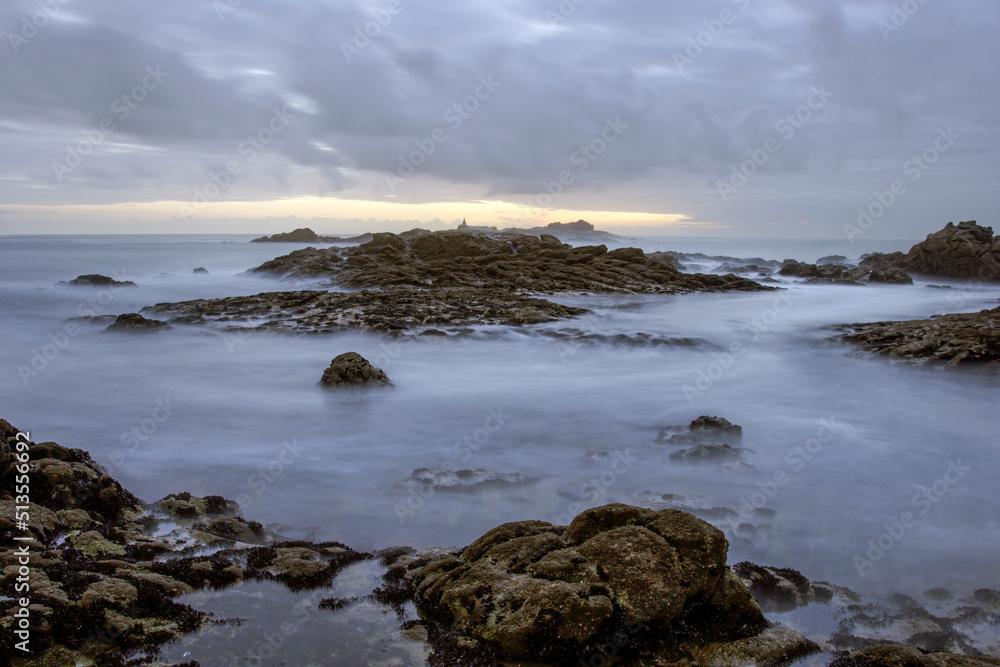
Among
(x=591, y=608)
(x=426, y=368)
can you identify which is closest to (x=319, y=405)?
(x=426, y=368)

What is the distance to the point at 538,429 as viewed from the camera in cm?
1054

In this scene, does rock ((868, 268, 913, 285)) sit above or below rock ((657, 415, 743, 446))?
above

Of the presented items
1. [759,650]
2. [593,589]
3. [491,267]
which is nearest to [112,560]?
[593,589]

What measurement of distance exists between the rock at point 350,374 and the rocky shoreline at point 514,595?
6.72 metres

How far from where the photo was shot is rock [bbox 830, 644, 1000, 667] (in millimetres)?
3711

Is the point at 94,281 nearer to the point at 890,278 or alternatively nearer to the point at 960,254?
the point at 890,278

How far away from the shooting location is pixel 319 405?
37.8 ft

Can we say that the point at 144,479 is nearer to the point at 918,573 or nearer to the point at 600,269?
the point at 918,573

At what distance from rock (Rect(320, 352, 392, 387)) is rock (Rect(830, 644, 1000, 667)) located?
991cm

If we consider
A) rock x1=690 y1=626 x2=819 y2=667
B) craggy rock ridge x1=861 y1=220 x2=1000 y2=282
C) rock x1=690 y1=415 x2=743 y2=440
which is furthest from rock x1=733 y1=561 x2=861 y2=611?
craggy rock ridge x1=861 y1=220 x2=1000 y2=282

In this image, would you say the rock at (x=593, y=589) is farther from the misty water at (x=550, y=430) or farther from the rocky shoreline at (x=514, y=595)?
the misty water at (x=550, y=430)

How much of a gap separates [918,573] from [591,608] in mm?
3937

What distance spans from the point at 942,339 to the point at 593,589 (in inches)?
625

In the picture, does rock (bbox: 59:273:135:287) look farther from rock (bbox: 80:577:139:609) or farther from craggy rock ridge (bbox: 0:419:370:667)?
rock (bbox: 80:577:139:609)
